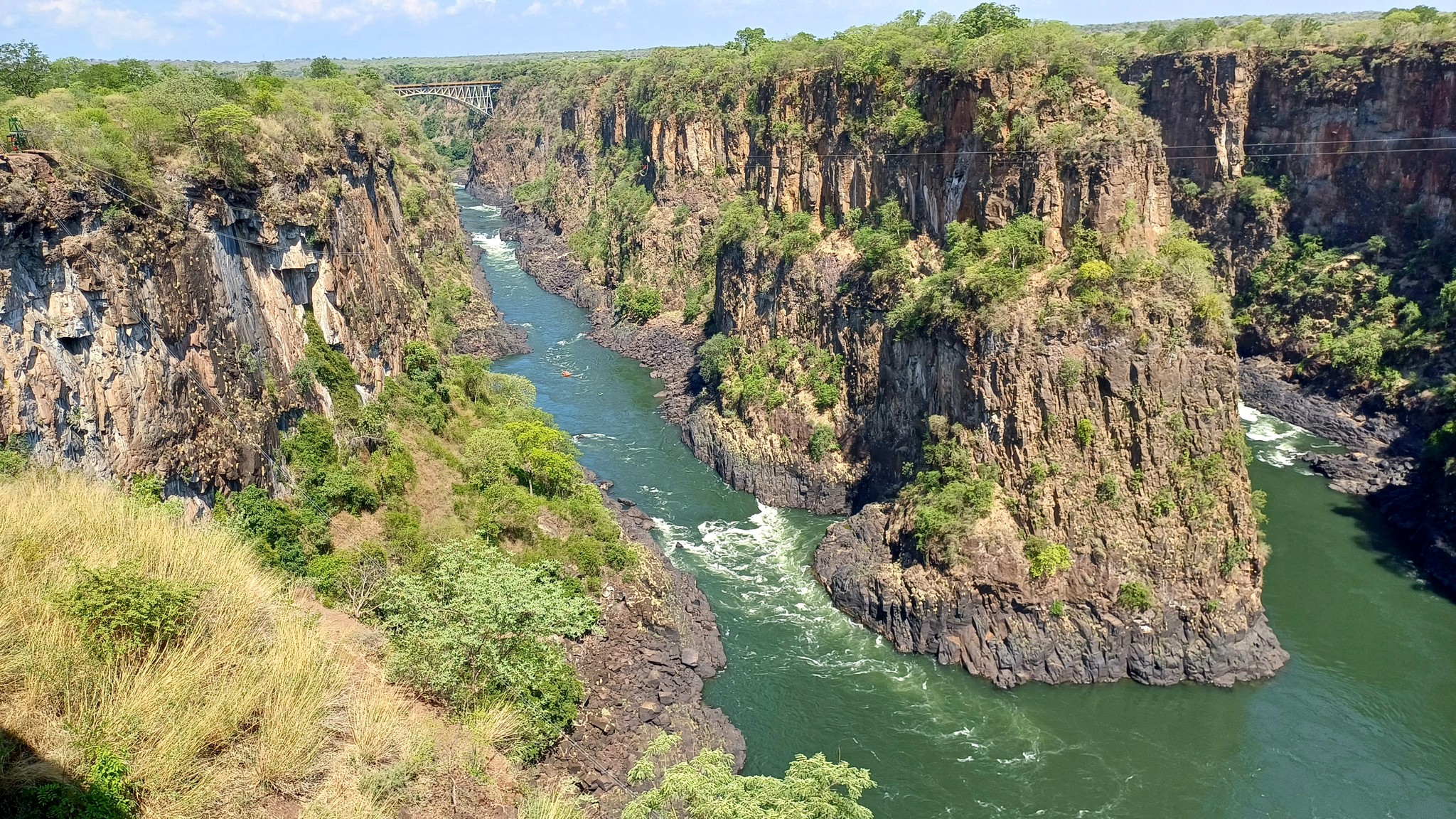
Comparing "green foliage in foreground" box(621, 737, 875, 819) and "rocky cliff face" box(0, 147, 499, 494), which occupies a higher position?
"rocky cliff face" box(0, 147, 499, 494)

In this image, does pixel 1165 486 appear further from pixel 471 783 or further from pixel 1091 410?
pixel 471 783

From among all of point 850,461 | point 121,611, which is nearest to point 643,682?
point 850,461

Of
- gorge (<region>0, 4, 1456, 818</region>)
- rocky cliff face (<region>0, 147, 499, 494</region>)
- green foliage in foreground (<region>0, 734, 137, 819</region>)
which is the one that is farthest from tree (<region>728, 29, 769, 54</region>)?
green foliage in foreground (<region>0, 734, 137, 819</region>)

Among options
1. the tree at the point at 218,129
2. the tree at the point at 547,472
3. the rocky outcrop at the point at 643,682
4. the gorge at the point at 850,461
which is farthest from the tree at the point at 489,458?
the tree at the point at 218,129

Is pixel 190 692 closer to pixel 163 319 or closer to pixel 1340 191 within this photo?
pixel 163 319

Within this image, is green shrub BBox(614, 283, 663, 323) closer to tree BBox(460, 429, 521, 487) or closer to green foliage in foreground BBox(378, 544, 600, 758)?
tree BBox(460, 429, 521, 487)

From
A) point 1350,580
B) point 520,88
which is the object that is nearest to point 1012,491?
point 1350,580

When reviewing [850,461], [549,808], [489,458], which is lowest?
[850,461]

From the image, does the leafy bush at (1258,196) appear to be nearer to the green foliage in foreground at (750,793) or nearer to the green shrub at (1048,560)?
the green shrub at (1048,560)
